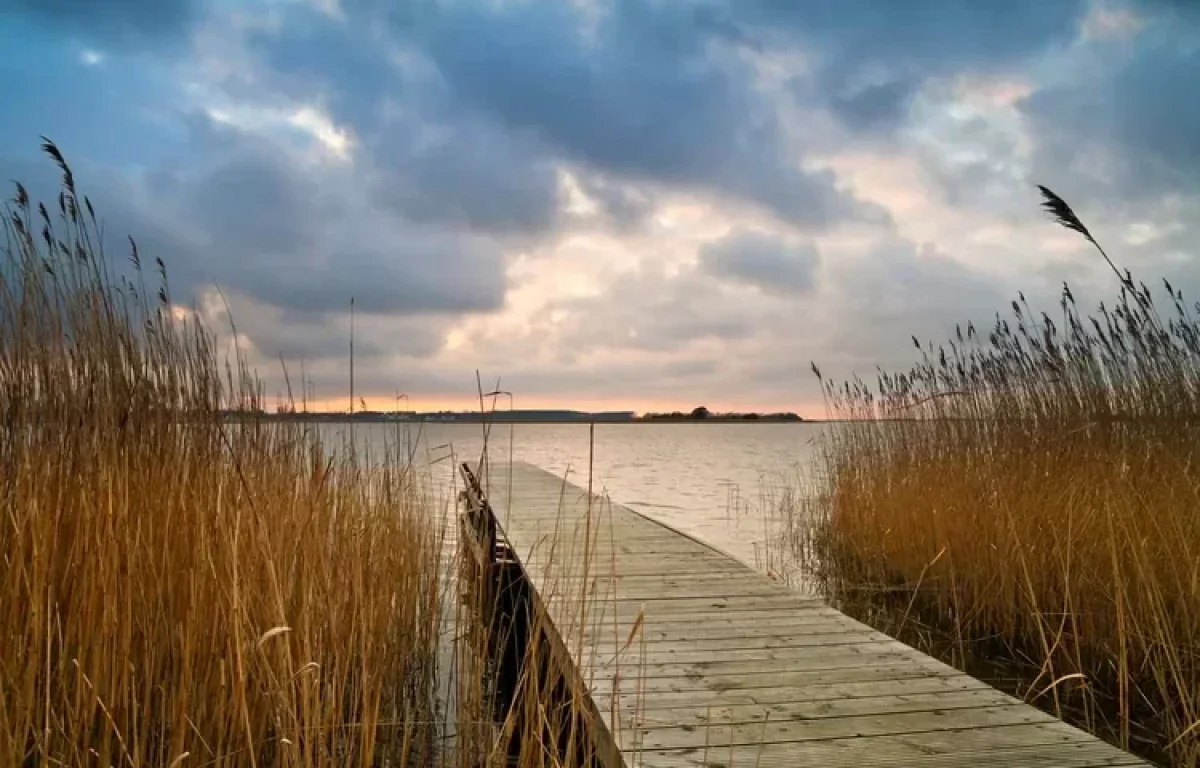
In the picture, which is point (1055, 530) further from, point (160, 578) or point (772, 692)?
point (160, 578)

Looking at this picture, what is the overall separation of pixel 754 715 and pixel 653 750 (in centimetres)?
36

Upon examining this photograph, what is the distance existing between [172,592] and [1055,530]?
3.48 m

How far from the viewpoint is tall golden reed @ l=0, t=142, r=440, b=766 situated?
1.62 meters

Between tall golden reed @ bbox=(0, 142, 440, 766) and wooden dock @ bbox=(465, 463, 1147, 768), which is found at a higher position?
tall golden reed @ bbox=(0, 142, 440, 766)

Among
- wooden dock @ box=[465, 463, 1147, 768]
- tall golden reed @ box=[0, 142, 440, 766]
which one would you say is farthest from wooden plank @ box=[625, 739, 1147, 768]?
tall golden reed @ box=[0, 142, 440, 766]

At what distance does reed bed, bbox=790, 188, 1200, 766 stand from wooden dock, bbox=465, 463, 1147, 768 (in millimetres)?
395

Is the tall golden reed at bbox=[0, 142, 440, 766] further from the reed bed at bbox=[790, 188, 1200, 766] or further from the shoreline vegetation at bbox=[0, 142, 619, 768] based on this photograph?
the reed bed at bbox=[790, 188, 1200, 766]

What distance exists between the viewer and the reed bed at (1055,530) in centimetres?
Result: 294

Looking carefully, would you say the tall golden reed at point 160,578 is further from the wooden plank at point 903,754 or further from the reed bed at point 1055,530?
the reed bed at point 1055,530

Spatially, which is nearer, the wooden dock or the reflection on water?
the wooden dock

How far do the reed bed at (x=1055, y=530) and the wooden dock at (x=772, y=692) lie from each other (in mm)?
395

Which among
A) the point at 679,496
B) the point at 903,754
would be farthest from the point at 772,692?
the point at 679,496

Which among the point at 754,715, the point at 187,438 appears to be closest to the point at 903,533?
the point at 754,715

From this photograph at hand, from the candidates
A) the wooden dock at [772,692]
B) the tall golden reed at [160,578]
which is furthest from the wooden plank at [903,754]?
the tall golden reed at [160,578]
